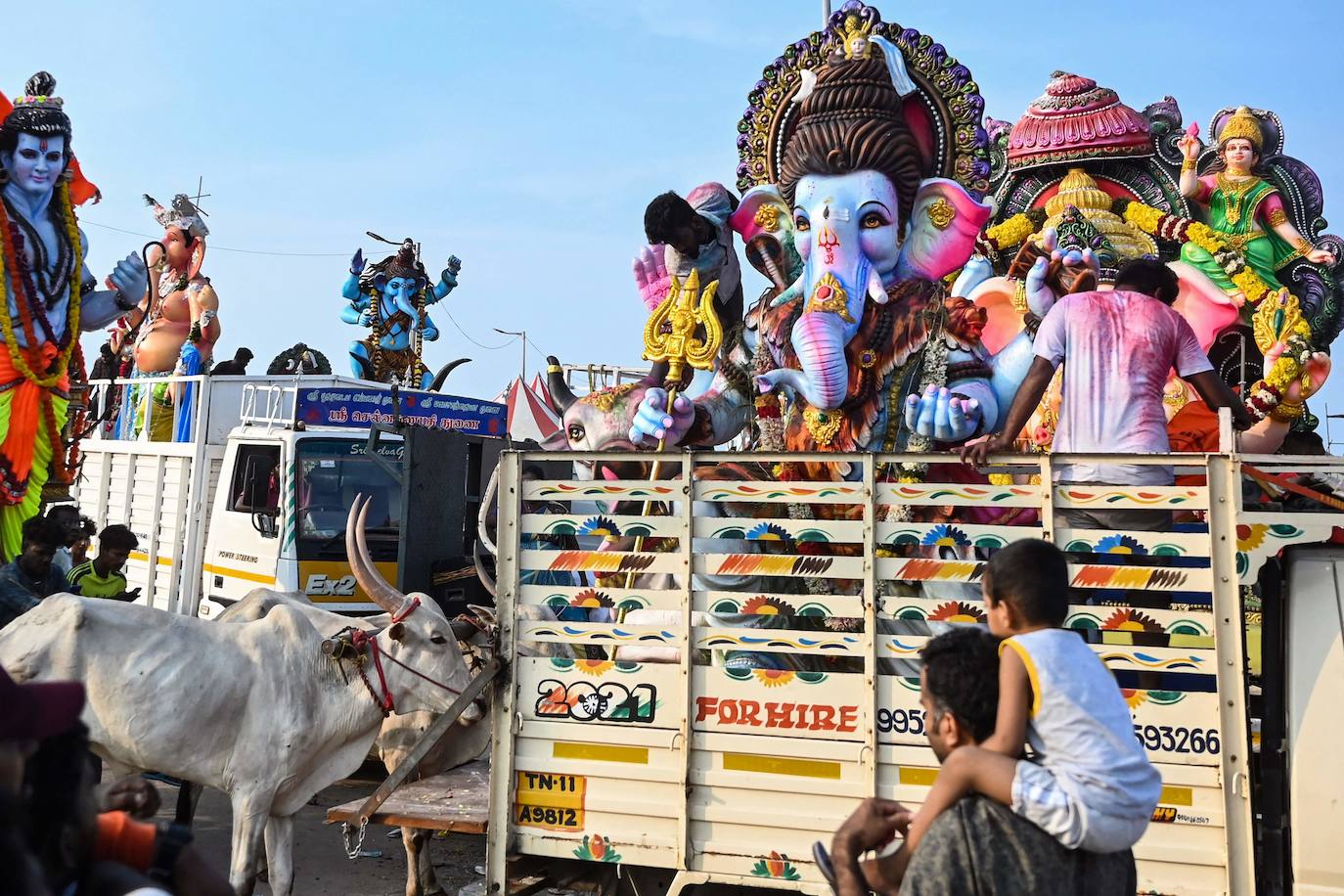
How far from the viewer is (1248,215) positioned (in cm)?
1057

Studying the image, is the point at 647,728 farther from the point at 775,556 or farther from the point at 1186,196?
the point at 1186,196

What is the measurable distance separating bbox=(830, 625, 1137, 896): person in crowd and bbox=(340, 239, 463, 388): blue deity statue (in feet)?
41.3

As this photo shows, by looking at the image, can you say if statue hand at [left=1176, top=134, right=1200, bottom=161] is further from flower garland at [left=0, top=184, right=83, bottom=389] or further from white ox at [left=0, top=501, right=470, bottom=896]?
flower garland at [left=0, top=184, right=83, bottom=389]

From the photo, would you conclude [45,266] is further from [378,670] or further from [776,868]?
[776,868]

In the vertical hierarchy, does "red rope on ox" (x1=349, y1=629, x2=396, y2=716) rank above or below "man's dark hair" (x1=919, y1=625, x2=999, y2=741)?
below

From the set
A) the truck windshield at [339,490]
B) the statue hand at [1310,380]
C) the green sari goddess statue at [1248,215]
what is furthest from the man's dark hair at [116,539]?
the green sari goddess statue at [1248,215]

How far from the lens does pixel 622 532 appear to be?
4621 millimetres

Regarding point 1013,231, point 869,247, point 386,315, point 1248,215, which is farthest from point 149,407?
point 1248,215

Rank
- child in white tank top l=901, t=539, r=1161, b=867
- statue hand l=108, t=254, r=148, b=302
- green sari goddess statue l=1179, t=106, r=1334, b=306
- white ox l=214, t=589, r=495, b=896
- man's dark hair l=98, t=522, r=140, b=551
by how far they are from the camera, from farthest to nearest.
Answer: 1. green sari goddess statue l=1179, t=106, r=1334, b=306
2. statue hand l=108, t=254, r=148, b=302
3. man's dark hair l=98, t=522, r=140, b=551
4. white ox l=214, t=589, r=495, b=896
5. child in white tank top l=901, t=539, r=1161, b=867

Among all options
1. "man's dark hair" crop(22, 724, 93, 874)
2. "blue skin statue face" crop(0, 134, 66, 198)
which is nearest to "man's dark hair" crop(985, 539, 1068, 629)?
"man's dark hair" crop(22, 724, 93, 874)

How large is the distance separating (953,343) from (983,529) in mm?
2510

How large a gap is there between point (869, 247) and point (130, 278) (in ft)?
16.6

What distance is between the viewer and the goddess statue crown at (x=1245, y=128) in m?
10.6

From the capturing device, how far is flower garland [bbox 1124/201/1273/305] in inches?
400
